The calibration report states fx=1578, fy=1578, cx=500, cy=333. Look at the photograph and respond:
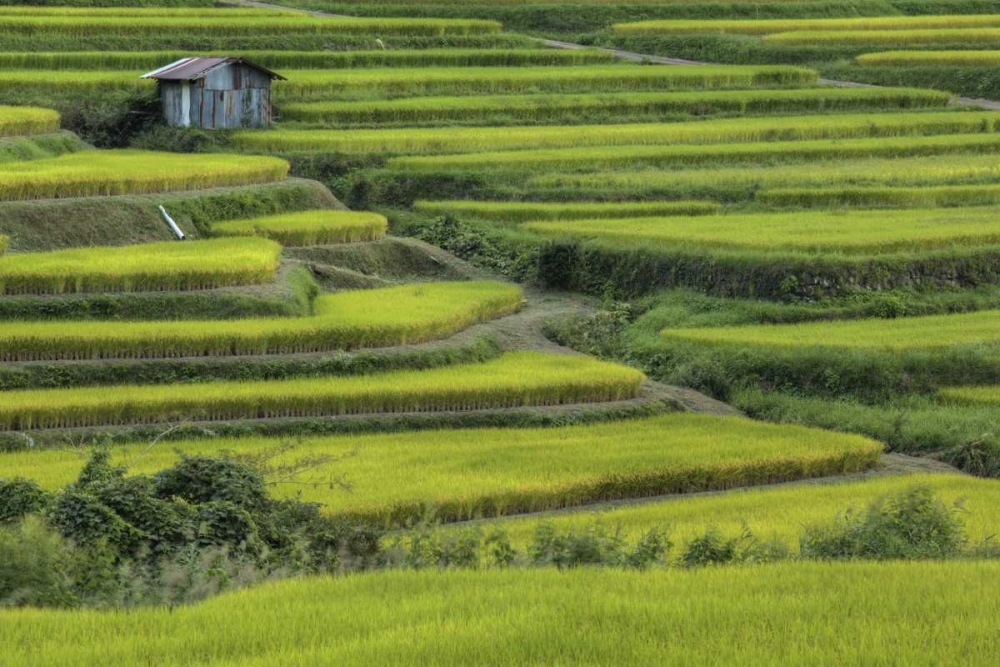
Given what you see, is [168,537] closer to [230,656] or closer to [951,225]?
[230,656]

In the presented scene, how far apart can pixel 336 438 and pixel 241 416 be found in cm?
109

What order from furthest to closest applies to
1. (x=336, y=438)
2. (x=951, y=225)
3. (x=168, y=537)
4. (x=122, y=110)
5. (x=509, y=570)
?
(x=122, y=110)
(x=951, y=225)
(x=336, y=438)
(x=168, y=537)
(x=509, y=570)

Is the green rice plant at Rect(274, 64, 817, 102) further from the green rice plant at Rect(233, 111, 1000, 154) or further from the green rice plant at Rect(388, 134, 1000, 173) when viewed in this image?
the green rice plant at Rect(388, 134, 1000, 173)

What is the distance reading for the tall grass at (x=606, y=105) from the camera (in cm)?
3384

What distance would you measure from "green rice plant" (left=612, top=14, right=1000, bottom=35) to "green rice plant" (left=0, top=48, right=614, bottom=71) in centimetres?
544

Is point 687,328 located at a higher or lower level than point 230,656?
lower

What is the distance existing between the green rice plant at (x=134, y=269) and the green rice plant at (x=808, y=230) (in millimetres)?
6545

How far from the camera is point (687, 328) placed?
21656 mm

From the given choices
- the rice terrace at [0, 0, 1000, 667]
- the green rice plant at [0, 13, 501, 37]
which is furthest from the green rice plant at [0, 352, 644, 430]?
the green rice plant at [0, 13, 501, 37]

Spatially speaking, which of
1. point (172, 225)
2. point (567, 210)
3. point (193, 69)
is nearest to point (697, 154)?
point (567, 210)

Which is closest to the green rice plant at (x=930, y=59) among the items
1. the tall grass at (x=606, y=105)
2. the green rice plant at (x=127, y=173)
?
the tall grass at (x=606, y=105)

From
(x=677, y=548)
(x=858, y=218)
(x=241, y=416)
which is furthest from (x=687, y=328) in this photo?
(x=677, y=548)

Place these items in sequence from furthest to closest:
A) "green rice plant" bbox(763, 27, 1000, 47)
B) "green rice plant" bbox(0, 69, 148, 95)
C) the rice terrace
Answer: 1. "green rice plant" bbox(763, 27, 1000, 47)
2. "green rice plant" bbox(0, 69, 148, 95)
3. the rice terrace

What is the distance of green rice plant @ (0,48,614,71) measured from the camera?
35469mm
